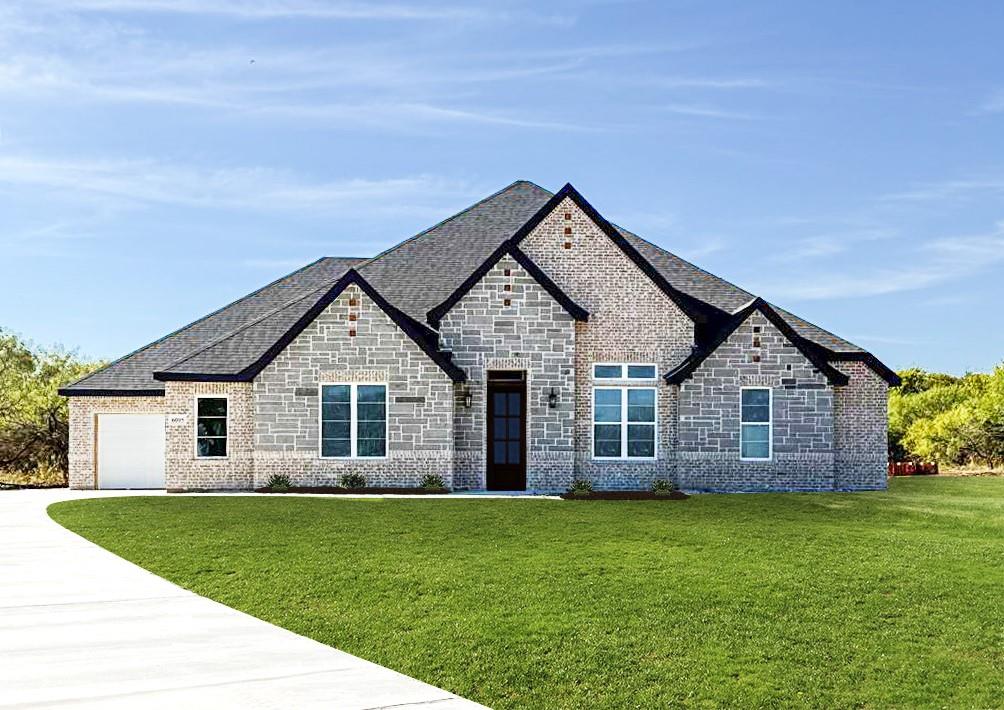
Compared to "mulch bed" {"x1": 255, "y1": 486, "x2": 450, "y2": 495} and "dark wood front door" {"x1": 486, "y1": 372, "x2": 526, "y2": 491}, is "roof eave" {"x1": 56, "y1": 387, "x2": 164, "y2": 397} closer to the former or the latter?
"mulch bed" {"x1": 255, "y1": 486, "x2": 450, "y2": 495}

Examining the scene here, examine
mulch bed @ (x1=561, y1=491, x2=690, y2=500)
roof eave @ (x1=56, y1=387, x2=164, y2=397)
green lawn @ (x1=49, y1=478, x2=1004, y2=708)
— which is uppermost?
roof eave @ (x1=56, y1=387, x2=164, y2=397)

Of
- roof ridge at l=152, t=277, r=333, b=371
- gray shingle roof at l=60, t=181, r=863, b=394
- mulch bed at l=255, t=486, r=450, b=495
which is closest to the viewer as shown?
mulch bed at l=255, t=486, r=450, b=495

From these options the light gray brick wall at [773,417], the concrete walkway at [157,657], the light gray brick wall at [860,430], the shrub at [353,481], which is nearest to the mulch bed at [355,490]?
the shrub at [353,481]

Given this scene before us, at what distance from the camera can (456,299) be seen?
27.6 m

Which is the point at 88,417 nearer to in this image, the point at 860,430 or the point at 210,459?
the point at 210,459

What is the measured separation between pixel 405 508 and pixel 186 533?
5.24 meters

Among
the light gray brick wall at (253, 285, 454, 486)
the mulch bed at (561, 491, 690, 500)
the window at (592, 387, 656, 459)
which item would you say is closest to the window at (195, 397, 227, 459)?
the light gray brick wall at (253, 285, 454, 486)

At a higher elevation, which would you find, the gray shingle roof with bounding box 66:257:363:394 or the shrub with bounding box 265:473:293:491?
the gray shingle roof with bounding box 66:257:363:394

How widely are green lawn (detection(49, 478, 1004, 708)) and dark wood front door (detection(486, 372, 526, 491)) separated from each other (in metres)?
6.45

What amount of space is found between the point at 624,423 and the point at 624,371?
1384mm

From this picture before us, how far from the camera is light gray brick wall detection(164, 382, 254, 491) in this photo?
90.8 ft

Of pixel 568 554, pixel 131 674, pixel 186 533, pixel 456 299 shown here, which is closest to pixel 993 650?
pixel 568 554

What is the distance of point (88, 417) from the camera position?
30.1 metres

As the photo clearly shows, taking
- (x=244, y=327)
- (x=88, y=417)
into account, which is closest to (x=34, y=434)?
(x=88, y=417)
